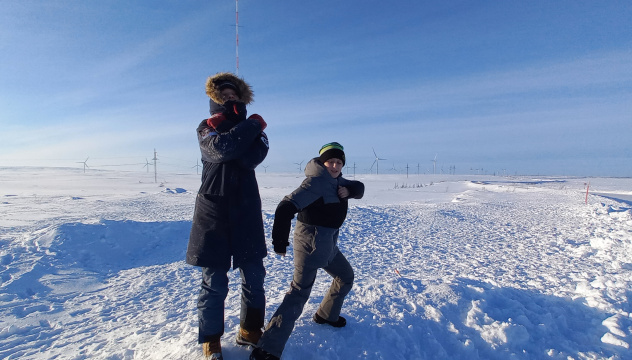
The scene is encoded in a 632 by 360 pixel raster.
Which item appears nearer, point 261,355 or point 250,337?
point 261,355

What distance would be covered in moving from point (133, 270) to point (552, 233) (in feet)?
30.5

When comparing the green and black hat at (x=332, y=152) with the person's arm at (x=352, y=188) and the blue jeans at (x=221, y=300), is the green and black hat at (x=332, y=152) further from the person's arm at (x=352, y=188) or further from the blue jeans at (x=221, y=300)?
the blue jeans at (x=221, y=300)

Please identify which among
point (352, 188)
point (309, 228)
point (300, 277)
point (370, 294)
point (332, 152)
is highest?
point (332, 152)

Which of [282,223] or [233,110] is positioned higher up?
[233,110]

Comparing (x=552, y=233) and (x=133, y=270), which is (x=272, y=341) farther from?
(x=552, y=233)

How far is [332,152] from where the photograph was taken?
8.85 feet

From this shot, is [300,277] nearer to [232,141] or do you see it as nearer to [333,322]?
[333,322]

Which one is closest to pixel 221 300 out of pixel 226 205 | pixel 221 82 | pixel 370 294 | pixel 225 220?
pixel 225 220

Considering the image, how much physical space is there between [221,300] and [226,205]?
0.70 m

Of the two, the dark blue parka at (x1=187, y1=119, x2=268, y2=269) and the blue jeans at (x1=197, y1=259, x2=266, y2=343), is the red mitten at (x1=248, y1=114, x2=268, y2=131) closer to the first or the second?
the dark blue parka at (x1=187, y1=119, x2=268, y2=269)

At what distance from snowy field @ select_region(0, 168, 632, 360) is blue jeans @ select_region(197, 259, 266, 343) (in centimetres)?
23

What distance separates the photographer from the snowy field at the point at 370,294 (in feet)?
9.48

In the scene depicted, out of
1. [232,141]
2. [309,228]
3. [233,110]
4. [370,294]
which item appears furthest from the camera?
[370,294]

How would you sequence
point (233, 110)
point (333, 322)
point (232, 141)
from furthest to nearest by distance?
point (333, 322)
point (233, 110)
point (232, 141)
